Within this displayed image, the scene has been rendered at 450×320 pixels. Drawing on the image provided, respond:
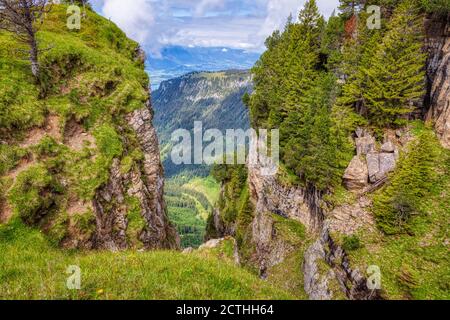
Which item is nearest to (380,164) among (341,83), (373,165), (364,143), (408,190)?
(373,165)

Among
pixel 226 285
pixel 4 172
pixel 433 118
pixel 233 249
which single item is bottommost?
pixel 233 249

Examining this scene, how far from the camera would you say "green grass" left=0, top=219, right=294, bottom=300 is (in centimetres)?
848

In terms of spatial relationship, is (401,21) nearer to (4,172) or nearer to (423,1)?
(423,1)

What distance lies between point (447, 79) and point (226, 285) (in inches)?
1320

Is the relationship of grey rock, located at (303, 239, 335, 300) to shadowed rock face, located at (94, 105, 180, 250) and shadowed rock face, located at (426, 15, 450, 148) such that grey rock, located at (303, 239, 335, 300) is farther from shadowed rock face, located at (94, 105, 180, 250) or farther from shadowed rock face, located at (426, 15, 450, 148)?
shadowed rock face, located at (426, 15, 450, 148)

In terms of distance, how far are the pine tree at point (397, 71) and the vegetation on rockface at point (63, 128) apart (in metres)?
26.0

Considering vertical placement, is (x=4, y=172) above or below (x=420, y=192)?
above

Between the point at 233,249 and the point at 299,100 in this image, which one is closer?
the point at 233,249

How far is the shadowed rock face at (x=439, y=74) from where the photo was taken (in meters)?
29.0

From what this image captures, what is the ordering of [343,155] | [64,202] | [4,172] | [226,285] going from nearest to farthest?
[226,285], [4,172], [64,202], [343,155]

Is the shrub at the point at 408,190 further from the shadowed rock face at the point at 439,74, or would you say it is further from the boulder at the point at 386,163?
the shadowed rock face at the point at 439,74

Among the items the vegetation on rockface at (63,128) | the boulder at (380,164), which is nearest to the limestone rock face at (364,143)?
the boulder at (380,164)

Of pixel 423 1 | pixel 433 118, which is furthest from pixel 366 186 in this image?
pixel 423 1

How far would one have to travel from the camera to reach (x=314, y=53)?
44.6m
